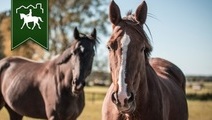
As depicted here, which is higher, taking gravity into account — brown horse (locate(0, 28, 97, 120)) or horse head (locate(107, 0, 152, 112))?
horse head (locate(107, 0, 152, 112))

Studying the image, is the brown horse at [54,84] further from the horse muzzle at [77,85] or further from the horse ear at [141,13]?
the horse ear at [141,13]

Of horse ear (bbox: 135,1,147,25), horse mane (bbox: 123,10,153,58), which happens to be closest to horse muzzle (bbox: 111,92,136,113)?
horse mane (bbox: 123,10,153,58)

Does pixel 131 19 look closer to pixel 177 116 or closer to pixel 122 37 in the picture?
pixel 122 37

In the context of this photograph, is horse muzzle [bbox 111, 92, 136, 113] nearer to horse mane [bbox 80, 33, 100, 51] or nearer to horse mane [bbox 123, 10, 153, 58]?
horse mane [bbox 123, 10, 153, 58]

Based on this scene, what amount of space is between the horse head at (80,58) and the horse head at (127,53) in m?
2.25

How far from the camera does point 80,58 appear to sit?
4.81 metres

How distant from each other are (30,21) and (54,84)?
1461 mm

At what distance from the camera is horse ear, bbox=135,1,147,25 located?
8.14ft

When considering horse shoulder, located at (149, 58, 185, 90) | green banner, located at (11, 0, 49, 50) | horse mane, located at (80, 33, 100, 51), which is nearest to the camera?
horse shoulder, located at (149, 58, 185, 90)

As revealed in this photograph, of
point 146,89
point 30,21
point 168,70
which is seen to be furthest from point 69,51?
point 146,89

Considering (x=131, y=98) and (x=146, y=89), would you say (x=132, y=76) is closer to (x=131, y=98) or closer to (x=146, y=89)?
(x=131, y=98)

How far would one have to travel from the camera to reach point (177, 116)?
3223 mm

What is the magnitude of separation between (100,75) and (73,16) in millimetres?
2046

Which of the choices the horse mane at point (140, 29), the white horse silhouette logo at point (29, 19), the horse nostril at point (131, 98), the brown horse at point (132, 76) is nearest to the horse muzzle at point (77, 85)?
the white horse silhouette logo at point (29, 19)
